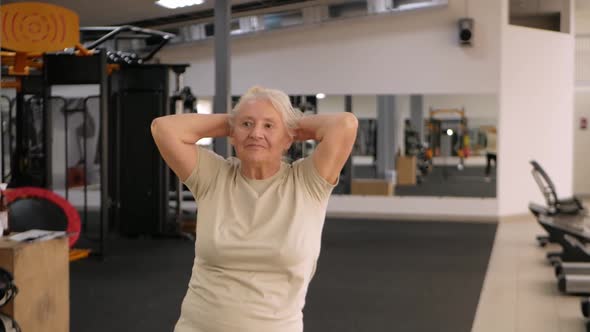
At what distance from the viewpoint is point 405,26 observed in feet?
34.4

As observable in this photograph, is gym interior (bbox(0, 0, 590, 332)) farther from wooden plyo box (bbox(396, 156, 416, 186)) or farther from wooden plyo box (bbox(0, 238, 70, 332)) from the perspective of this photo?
wooden plyo box (bbox(0, 238, 70, 332))

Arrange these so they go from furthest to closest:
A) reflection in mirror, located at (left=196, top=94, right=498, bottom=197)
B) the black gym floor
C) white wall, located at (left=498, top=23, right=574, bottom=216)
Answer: reflection in mirror, located at (left=196, top=94, right=498, bottom=197) < white wall, located at (left=498, top=23, right=574, bottom=216) < the black gym floor

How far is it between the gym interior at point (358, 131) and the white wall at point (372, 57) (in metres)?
Answer: 0.02

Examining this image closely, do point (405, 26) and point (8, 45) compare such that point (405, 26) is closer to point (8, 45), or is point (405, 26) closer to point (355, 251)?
point (355, 251)

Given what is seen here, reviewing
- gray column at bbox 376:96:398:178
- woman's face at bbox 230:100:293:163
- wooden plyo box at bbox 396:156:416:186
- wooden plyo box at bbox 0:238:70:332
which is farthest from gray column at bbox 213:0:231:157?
woman's face at bbox 230:100:293:163

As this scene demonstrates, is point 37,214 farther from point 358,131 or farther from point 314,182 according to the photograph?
point 358,131

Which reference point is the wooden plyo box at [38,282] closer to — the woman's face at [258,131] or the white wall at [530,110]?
the woman's face at [258,131]

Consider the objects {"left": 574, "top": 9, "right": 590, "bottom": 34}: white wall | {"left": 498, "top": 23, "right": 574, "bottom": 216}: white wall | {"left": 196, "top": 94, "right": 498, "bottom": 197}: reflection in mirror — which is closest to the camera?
{"left": 498, "top": 23, "right": 574, "bottom": 216}: white wall

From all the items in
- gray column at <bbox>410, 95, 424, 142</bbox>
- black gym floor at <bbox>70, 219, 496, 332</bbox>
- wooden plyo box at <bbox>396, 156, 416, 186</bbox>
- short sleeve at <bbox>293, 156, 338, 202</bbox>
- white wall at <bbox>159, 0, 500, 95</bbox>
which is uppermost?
white wall at <bbox>159, 0, 500, 95</bbox>

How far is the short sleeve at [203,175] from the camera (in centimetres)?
166

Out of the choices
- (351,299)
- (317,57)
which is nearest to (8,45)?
(351,299)

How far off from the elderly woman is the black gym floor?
9.94 ft

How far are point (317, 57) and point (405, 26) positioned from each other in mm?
1395

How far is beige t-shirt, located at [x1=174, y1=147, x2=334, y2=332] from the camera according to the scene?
153 centimetres
